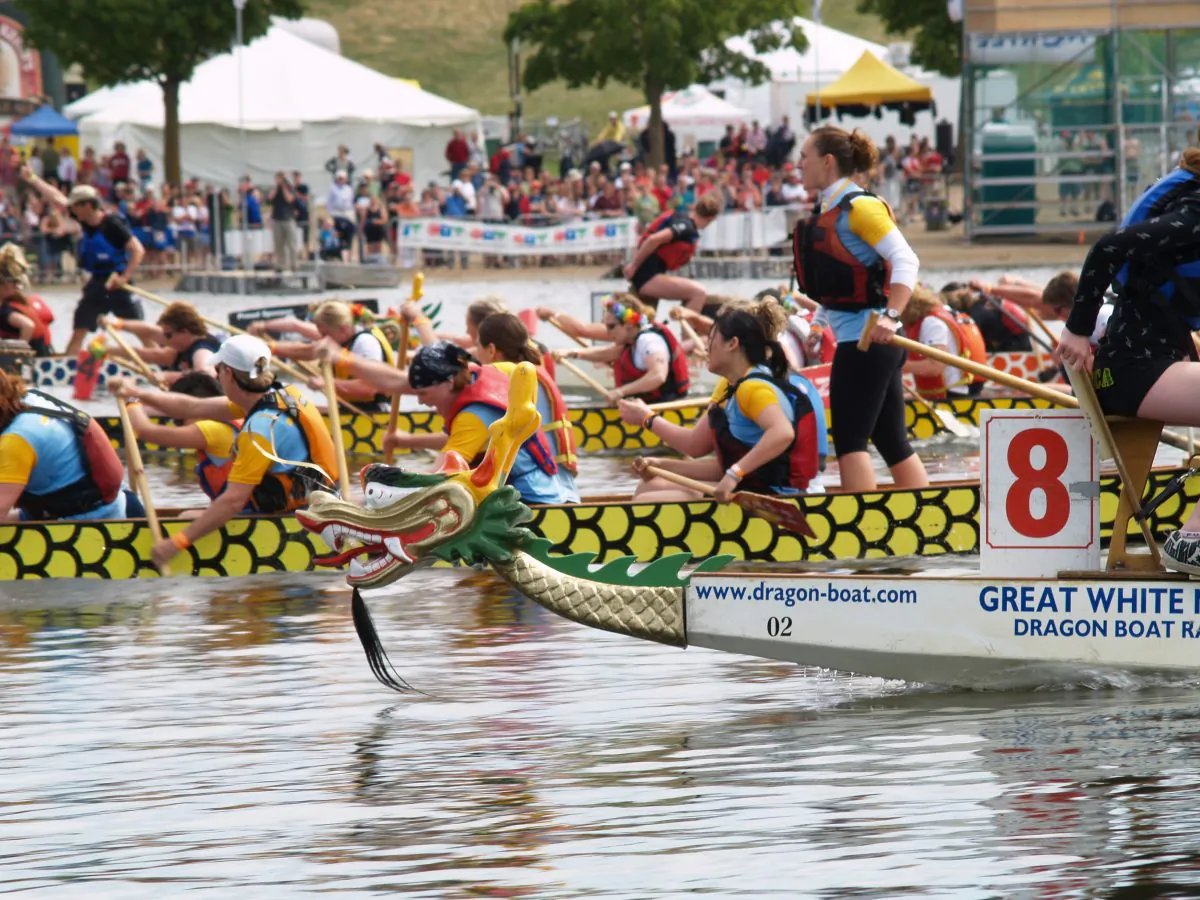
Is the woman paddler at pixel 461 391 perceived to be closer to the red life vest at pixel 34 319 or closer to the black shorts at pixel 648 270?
the black shorts at pixel 648 270

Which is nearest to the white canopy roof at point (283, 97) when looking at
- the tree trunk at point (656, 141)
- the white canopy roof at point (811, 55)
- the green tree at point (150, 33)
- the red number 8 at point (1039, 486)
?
the green tree at point (150, 33)

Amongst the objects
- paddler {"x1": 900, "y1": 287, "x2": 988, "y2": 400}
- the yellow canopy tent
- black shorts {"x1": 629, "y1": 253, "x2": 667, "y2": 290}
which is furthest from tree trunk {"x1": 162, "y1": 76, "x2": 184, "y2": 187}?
paddler {"x1": 900, "y1": 287, "x2": 988, "y2": 400}

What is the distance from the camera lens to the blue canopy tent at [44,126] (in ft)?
126

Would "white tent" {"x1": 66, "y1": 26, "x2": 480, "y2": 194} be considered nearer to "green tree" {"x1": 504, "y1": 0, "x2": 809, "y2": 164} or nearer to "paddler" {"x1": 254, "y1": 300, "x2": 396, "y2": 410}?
"green tree" {"x1": 504, "y1": 0, "x2": 809, "y2": 164}

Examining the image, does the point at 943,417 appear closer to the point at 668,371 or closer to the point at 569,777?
the point at 668,371

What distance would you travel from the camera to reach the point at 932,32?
4334cm

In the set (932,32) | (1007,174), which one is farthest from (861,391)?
(932,32)

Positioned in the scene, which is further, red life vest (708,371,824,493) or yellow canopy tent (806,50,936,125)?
yellow canopy tent (806,50,936,125)

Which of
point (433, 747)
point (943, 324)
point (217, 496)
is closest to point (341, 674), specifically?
point (433, 747)

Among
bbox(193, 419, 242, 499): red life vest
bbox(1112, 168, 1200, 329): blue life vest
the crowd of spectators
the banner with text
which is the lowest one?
bbox(193, 419, 242, 499): red life vest

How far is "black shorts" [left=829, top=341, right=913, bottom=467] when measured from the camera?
880 centimetres

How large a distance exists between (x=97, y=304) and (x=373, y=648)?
1306cm

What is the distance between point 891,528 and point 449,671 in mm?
2625

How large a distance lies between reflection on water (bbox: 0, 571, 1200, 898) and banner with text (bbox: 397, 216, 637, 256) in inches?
846
